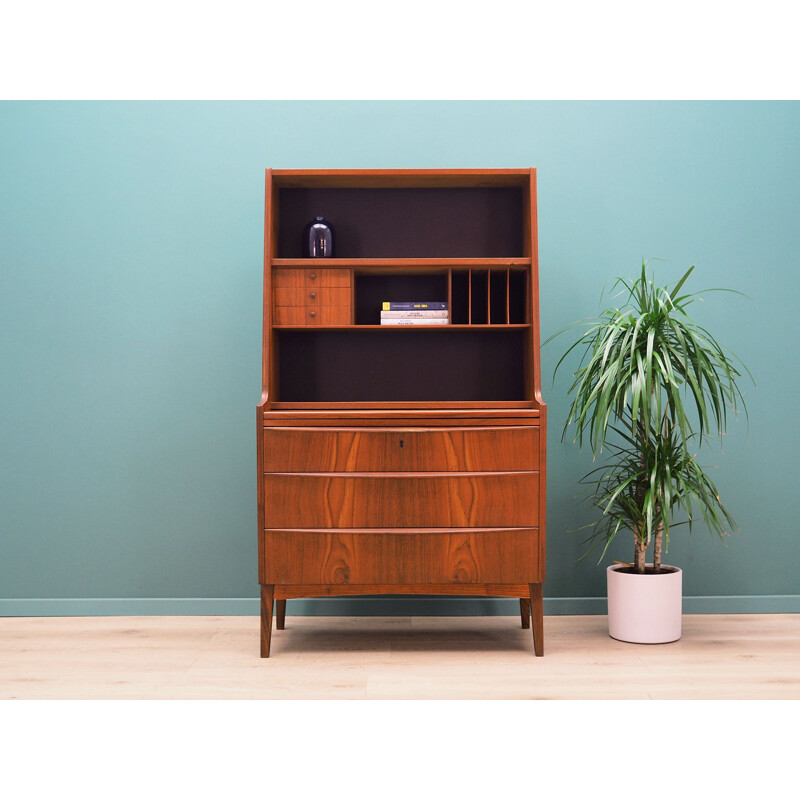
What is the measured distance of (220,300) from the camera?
11.1 feet

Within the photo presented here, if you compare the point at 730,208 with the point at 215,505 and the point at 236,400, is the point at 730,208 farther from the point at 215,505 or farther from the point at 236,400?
the point at 215,505

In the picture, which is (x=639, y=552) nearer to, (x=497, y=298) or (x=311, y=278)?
(x=497, y=298)

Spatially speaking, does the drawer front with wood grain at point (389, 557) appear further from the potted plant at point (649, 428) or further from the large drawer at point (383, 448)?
the potted plant at point (649, 428)

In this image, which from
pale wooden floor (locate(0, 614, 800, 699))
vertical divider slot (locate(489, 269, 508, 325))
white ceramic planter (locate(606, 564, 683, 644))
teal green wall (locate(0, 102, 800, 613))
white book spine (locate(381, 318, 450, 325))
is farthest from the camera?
teal green wall (locate(0, 102, 800, 613))

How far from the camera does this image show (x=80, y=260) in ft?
11.0

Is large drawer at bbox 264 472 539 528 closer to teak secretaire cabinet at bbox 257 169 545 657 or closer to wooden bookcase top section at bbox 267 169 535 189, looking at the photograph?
teak secretaire cabinet at bbox 257 169 545 657

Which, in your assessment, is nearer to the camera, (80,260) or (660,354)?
(660,354)

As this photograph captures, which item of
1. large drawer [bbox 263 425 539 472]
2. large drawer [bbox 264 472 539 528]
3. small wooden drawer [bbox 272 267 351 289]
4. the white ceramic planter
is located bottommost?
the white ceramic planter

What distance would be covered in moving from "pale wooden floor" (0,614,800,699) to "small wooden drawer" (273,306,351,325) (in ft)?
4.05

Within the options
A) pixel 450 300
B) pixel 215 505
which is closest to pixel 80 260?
pixel 215 505

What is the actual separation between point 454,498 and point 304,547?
57 cm

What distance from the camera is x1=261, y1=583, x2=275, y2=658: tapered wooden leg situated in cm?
281

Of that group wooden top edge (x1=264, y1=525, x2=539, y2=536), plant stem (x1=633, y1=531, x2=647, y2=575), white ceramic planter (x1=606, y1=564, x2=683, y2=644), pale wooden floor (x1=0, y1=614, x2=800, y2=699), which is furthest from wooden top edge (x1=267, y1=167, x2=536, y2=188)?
pale wooden floor (x1=0, y1=614, x2=800, y2=699)

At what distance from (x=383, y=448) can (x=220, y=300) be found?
1.08 meters
